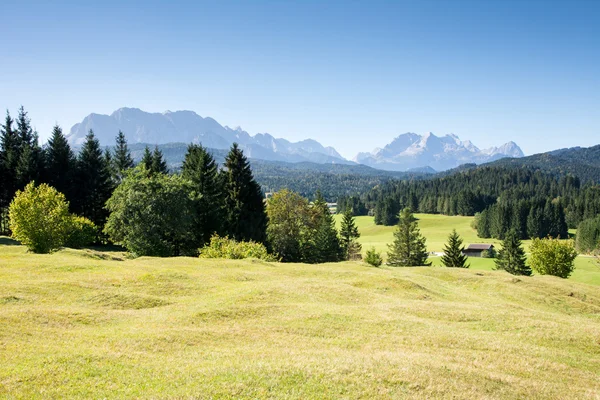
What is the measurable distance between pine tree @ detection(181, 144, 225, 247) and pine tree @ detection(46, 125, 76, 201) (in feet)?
75.1

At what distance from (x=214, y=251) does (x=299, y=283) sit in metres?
22.2

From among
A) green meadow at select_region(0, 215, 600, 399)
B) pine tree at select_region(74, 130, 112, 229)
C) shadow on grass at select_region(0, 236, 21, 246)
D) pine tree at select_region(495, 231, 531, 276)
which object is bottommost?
pine tree at select_region(495, 231, 531, 276)

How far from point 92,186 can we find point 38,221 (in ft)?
93.4

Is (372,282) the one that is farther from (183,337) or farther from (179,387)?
(179,387)

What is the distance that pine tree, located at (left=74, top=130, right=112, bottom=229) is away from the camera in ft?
251

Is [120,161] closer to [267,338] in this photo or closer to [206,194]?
[206,194]

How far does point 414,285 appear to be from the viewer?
1594 inches

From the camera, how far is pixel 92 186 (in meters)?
77.1

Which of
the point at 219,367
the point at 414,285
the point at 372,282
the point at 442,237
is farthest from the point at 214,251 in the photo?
the point at 442,237

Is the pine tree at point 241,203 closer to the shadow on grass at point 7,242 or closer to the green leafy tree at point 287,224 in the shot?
the green leafy tree at point 287,224

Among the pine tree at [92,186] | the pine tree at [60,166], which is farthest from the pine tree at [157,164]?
the pine tree at [60,166]

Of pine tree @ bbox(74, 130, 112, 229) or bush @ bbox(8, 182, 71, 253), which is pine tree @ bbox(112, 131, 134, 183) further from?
bush @ bbox(8, 182, 71, 253)

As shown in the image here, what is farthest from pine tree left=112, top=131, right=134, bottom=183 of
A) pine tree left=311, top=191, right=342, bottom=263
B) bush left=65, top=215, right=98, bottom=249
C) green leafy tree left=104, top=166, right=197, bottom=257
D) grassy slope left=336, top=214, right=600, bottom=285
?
grassy slope left=336, top=214, right=600, bottom=285

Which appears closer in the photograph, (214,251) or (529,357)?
(529,357)
